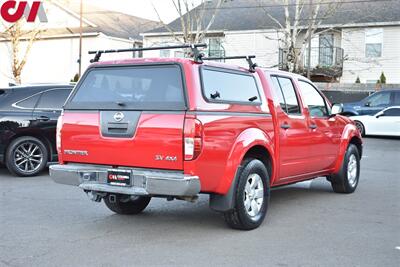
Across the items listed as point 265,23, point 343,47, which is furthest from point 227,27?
point 343,47

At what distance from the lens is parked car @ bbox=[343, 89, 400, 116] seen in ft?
68.0

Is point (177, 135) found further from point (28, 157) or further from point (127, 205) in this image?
point (28, 157)

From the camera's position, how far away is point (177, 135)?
555cm

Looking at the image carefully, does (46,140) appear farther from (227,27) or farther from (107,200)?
(227,27)

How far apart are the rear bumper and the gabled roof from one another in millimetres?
25165

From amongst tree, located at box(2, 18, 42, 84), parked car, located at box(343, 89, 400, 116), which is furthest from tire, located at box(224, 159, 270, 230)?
tree, located at box(2, 18, 42, 84)

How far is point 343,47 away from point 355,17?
1785 millimetres

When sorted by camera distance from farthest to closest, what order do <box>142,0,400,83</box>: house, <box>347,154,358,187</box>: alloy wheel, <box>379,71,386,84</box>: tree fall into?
<box>142,0,400,83</box>: house < <box>379,71,386,84</box>: tree < <box>347,154,358,187</box>: alloy wheel

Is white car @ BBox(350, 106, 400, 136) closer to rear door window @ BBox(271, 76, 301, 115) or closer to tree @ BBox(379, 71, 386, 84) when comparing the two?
tree @ BBox(379, 71, 386, 84)

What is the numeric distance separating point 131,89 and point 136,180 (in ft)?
3.46

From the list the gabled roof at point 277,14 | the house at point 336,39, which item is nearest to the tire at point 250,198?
the house at point 336,39

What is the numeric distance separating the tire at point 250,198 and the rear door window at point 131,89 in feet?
3.67

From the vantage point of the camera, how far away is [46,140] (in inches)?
412

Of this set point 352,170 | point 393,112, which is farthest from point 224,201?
point 393,112
